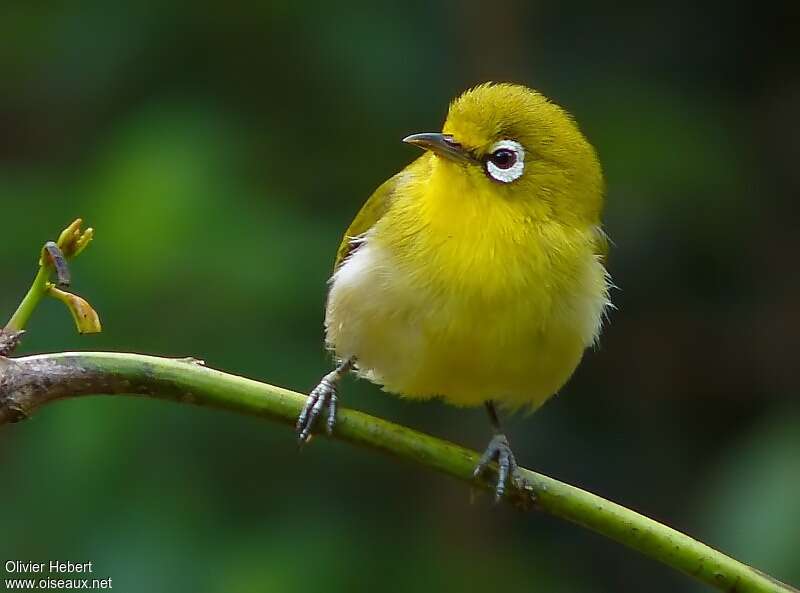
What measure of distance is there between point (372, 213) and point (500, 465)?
2.58 ft

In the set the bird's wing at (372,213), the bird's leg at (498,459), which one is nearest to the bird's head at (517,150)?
the bird's wing at (372,213)

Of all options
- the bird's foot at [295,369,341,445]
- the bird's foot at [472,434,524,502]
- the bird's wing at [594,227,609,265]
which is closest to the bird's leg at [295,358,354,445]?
the bird's foot at [295,369,341,445]

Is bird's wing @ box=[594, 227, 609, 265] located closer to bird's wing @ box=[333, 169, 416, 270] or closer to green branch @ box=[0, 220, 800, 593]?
bird's wing @ box=[333, 169, 416, 270]

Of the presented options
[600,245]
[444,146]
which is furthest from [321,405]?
[600,245]

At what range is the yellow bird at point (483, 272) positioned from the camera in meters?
2.66

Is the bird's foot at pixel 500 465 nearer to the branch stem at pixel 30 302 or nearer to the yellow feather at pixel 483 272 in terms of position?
the yellow feather at pixel 483 272

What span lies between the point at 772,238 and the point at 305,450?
197 cm

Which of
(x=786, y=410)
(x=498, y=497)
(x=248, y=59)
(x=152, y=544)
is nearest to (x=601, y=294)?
(x=498, y=497)

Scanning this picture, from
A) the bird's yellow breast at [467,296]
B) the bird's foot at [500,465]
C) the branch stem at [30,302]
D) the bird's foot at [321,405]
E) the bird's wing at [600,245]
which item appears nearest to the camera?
the branch stem at [30,302]

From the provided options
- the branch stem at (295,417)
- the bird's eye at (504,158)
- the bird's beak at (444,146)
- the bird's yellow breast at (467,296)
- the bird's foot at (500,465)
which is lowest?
the branch stem at (295,417)

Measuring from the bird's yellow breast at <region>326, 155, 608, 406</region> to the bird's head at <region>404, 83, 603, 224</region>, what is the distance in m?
0.03

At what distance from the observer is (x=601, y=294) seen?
2.99 meters

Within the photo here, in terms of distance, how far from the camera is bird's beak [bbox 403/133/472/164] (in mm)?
2740

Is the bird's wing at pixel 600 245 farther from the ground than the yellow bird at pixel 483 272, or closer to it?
farther from the ground
